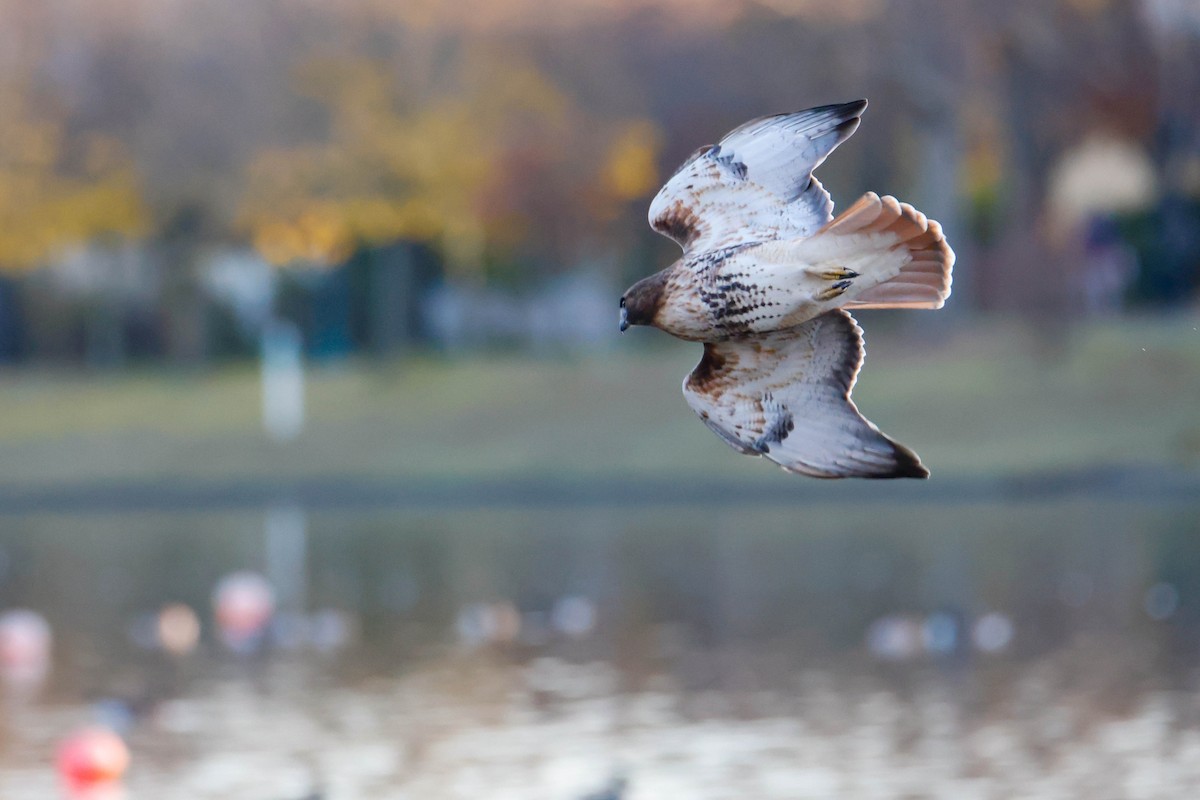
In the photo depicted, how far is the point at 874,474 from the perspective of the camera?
254 inches

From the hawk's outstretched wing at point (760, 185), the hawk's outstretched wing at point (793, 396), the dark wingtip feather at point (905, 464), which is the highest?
the hawk's outstretched wing at point (760, 185)

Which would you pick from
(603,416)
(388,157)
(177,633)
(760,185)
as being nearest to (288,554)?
(177,633)

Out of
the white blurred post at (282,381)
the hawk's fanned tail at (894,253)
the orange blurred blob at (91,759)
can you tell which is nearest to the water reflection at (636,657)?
the orange blurred blob at (91,759)

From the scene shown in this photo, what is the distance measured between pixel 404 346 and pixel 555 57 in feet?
19.0

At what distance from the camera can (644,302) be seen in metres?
6.90

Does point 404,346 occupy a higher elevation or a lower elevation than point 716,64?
lower

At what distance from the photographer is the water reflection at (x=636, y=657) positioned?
12742mm

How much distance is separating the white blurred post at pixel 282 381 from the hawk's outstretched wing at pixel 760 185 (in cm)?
2472

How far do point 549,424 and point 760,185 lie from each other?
933 inches

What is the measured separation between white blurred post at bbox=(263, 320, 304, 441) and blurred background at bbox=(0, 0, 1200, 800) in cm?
14

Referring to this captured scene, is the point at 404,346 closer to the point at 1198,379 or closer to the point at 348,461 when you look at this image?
the point at 348,461

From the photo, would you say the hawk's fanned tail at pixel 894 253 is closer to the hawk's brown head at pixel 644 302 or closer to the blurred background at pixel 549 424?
the hawk's brown head at pixel 644 302

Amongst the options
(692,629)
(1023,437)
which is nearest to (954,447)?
(1023,437)

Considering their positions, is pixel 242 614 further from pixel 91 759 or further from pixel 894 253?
pixel 894 253
